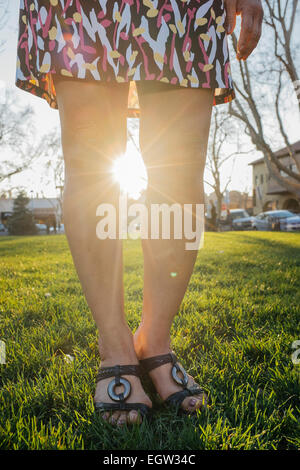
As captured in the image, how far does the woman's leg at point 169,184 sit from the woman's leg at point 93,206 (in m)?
0.10

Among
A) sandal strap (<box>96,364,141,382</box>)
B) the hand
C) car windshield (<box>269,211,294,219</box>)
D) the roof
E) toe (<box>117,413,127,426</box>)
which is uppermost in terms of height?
the roof

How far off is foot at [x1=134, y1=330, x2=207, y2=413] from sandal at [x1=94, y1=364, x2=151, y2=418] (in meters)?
0.07

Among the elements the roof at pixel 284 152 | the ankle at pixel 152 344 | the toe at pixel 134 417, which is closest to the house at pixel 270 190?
the roof at pixel 284 152

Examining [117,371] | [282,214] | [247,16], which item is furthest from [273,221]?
[117,371]

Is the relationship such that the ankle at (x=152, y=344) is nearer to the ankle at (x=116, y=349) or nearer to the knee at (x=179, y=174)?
the ankle at (x=116, y=349)

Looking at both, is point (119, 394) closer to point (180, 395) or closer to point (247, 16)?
point (180, 395)

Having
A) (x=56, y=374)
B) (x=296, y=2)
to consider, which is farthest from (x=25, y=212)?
(x=56, y=374)

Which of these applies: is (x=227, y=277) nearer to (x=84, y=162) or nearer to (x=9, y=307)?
(x=9, y=307)

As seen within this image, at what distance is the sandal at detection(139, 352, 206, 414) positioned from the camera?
989mm

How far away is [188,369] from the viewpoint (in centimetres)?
123

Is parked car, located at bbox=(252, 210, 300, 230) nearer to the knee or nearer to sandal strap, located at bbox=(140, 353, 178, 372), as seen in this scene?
the knee

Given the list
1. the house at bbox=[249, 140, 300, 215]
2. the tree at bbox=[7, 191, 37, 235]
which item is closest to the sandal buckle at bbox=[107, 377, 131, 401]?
the tree at bbox=[7, 191, 37, 235]

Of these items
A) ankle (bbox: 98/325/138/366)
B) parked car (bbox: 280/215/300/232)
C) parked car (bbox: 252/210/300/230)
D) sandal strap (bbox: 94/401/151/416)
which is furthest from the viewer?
parked car (bbox: 252/210/300/230)

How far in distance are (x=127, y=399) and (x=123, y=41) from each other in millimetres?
1128
